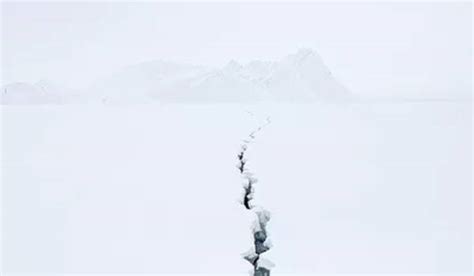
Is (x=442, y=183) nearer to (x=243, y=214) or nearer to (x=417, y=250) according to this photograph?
(x=417, y=250)

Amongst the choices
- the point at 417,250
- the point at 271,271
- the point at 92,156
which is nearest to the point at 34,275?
the point at 271,271

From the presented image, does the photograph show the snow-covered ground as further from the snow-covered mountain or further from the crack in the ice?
the snow-covered mountain

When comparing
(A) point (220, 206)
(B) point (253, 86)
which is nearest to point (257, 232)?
(A) point (220, 206)

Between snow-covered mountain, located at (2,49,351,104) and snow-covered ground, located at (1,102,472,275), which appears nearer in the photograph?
snow-covered ground, located at (1,102,472,275)

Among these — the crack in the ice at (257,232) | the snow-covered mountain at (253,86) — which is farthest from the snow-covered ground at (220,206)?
the snow-covered mountain at (253,86)

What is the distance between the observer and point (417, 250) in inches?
130

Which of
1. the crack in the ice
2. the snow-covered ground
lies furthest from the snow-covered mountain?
the crack in the ice

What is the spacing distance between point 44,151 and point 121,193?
7.73 ft

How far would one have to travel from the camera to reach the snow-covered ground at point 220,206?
3057mm

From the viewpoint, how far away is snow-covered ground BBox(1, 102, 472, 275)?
3.06 meters

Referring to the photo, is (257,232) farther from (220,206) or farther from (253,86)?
(253,86)

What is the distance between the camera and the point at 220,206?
412cm

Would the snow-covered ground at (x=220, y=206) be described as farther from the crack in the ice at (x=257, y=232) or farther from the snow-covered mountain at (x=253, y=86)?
the snow-covered mountain at (x=253, y=86)

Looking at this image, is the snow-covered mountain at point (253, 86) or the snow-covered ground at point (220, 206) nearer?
the snow-covered ground at point (220, 206)
